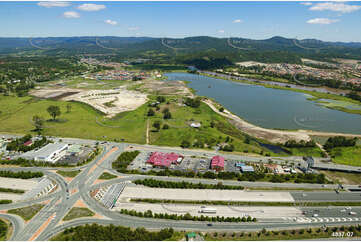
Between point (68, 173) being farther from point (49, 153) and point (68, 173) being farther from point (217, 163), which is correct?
point (217, 163)

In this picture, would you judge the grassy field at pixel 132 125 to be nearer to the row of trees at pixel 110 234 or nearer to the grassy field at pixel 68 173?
the grassy field at pixel 68 173

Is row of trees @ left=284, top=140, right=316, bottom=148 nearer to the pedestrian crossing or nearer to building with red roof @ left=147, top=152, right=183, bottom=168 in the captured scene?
the pedestrian crossing

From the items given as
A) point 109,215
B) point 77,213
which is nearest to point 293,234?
point 109,215

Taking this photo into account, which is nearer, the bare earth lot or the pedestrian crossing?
the pedestrian crossing

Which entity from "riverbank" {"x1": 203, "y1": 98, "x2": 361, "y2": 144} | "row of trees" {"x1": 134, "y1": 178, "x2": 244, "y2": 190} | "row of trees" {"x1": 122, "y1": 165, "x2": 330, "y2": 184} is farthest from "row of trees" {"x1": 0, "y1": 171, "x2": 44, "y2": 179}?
"riverbank" {"x1": 203, "y1": 98, "x2": 361, "y2": 144}

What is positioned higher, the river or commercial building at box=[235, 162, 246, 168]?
the river

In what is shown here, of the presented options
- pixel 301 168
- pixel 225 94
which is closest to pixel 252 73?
pixel 225 94
